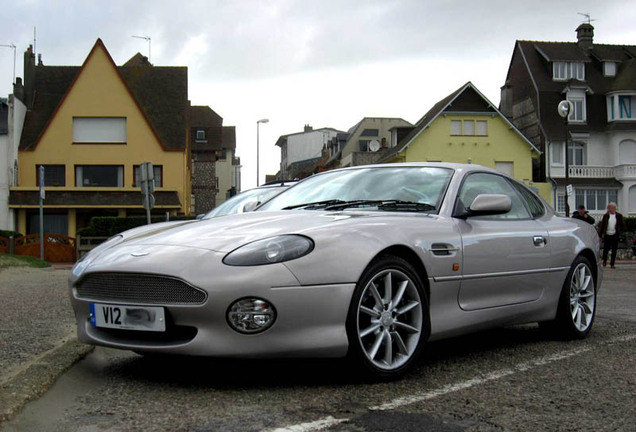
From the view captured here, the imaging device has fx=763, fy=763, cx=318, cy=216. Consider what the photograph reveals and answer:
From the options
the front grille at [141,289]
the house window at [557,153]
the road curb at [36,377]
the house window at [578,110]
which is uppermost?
the house window at [578,110]

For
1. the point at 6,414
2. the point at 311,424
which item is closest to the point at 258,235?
the point at 311,424

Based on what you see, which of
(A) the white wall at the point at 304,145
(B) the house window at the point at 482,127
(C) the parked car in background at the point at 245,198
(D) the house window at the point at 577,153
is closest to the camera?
(C) the parked car in background at the point at 245,198

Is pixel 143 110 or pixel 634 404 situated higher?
pixel 143 110

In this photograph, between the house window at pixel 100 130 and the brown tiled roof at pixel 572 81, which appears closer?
the house window at pixel 100 130

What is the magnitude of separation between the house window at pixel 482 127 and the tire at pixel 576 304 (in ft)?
141

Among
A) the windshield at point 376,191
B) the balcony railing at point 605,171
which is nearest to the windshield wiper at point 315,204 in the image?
the windshield at point 376,191

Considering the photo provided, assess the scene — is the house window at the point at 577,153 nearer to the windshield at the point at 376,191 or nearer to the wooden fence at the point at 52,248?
the wooden fence at the point at 52,248

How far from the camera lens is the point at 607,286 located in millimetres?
12555

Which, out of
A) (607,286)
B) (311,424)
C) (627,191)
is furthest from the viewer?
(627,191)

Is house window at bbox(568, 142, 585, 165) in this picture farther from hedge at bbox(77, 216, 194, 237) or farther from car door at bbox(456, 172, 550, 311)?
car door at bbox(456, 172, 550, 311)

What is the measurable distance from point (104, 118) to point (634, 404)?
125 feet

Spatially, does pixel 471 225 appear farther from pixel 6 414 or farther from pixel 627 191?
pixel 627 191

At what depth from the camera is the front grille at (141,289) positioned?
3936 millimetres

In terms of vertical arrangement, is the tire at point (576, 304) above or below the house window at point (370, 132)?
below
